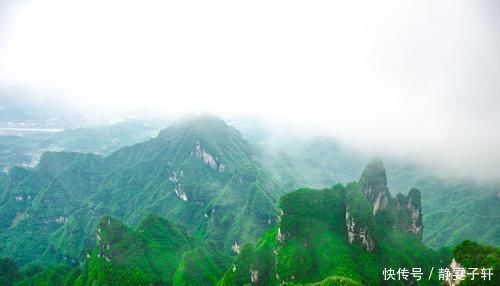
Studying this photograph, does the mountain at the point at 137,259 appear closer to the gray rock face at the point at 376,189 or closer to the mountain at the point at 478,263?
the gray rock face at the point at 376,189

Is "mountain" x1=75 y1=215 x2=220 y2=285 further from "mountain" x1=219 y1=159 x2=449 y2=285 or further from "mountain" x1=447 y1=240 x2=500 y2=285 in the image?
"mountain" x1=447 y1=240 x2=500 y2=285

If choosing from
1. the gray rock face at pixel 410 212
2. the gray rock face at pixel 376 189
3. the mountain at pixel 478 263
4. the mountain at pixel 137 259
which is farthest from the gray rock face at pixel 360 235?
the mountain at pixel 137 259

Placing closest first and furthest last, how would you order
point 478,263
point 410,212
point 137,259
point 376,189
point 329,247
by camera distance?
point 478,263
point 329,247
point 137,259
point 376,189
point 410,212

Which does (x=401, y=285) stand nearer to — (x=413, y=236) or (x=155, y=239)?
(x=413, y=236)

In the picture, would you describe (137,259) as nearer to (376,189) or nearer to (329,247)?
(329,247)

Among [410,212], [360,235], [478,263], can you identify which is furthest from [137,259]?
[410,212]

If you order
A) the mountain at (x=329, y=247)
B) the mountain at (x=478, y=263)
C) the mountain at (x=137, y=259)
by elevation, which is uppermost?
the mountain at (x=478, y=263)

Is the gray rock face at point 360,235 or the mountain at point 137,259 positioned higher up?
the gray rock face at point 360,235

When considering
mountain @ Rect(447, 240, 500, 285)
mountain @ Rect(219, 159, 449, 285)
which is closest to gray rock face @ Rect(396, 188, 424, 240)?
mountain @ Rect(219, 159, 449, 285)
